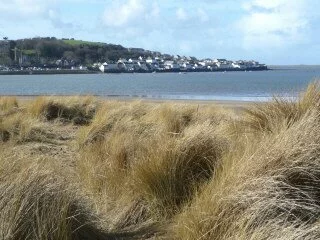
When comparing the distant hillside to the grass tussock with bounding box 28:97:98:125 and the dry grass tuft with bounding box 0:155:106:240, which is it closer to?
the grass tussock with bounding box 28:97:98:125

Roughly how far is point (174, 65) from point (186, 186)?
503 ft

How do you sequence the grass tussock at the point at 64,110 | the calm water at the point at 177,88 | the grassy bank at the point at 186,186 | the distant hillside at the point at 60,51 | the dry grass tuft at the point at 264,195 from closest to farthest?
the dry grass tuft at the point at 264,195
the grassy bank at the point at 186,186
the grass tussock at the point at 64,110
the calm water at the point at 177,88
the distant hillside at the point at 60,51

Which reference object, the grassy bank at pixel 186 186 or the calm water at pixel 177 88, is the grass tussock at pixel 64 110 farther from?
the grassy bank at pixel 186 186

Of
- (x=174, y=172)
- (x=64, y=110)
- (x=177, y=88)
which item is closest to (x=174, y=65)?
(x=177, y=88)

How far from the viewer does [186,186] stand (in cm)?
577

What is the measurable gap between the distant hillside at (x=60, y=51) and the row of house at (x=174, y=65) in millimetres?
3302

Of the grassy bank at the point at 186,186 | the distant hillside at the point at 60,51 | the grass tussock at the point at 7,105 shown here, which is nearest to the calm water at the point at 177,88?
the grassy bank at the point at 186,186

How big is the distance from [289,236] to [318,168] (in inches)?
58.3

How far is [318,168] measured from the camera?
206 inches

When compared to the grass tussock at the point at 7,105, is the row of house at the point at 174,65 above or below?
below

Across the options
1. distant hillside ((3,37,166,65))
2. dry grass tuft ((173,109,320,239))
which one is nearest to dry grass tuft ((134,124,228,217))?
dry grass tuft ((173,109,320,239))

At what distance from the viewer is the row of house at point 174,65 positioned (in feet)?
459

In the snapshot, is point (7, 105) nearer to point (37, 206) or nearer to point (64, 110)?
point (64, 110)

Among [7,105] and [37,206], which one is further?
[7,105]
